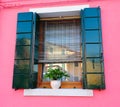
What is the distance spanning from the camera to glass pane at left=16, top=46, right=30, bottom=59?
157 inches

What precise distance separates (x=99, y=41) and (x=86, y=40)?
239mm

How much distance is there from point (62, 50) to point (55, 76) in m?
0.60

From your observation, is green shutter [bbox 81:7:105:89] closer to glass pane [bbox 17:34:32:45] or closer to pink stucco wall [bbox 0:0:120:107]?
pink stucco wall [bbox 0:0:120:107]

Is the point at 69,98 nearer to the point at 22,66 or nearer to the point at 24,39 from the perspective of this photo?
the point at 22,66

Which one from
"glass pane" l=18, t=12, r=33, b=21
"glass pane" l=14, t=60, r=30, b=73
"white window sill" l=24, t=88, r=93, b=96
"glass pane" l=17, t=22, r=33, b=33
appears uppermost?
"glass pane" l=18, t=12, r=33, b=21

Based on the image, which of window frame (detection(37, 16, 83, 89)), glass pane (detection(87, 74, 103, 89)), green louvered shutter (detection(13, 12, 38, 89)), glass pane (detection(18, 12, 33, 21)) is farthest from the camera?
glass pane (detection(18, 12, 33, 21))

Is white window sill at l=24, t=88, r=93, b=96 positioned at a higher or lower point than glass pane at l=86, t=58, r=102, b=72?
lower

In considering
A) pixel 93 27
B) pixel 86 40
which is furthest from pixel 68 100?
pixel 93 27

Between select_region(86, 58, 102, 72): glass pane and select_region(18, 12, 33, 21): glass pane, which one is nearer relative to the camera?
select_region(86, 58, 102, 72): glass pane

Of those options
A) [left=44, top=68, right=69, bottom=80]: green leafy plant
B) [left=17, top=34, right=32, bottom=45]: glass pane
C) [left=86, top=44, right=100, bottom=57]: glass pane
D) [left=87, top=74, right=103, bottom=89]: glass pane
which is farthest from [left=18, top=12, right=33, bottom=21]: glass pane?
[left=87, top=74, right=103, bottom=89]: glass pane

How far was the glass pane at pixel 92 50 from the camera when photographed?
3.77 metres

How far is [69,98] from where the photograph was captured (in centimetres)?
377

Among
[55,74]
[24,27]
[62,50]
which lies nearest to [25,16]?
[24,27]

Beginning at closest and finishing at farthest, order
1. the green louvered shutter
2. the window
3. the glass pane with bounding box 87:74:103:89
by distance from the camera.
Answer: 1. the glass pane with bounding box 87:74:103:89
2. the window
3. the green louvered shutter
